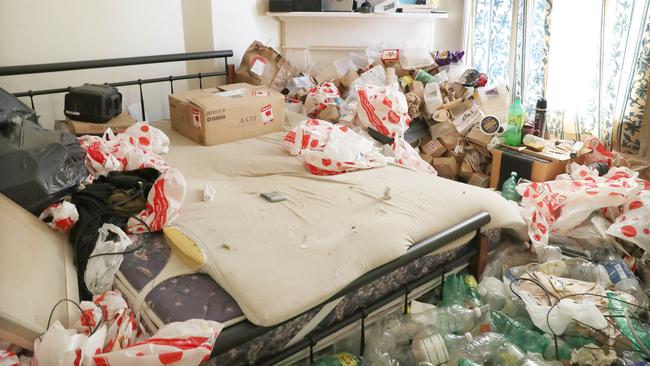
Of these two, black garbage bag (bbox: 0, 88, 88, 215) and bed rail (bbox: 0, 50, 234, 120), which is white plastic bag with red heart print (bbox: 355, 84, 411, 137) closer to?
bed rail (bbox: 0, 50, 234, 120)

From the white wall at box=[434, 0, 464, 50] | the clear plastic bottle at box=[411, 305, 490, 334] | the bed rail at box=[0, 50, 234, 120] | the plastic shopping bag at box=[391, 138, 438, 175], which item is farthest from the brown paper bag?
the clear plastic bottle at box=[411, 305, 490, 334]

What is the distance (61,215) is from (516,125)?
232 cm

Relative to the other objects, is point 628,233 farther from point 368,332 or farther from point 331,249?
point 331,249

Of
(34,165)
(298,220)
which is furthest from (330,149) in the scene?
(34,165)

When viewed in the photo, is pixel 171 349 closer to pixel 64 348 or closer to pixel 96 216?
pixel 64 348

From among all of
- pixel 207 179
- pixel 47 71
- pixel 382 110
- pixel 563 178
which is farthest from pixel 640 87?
pixel 47 71

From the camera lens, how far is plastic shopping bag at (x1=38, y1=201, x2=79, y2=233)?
1557 mm

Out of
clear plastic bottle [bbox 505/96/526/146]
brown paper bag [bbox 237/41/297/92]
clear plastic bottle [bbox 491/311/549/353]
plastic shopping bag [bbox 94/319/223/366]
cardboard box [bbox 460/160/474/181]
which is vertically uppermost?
brown paper bag [bbox 237/41/297/92]

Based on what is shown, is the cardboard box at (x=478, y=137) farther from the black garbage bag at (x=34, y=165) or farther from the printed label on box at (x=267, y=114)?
the black garbage bag at (x=34, y=165)

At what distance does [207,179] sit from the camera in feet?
6.87

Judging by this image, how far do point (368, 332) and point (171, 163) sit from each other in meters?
1.17

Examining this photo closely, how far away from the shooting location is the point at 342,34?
11.1ft

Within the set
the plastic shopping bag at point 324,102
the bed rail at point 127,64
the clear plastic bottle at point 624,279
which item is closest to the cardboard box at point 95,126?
the bed rail at point 127,64

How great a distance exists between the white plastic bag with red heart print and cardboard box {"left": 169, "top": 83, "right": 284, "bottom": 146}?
443mm
